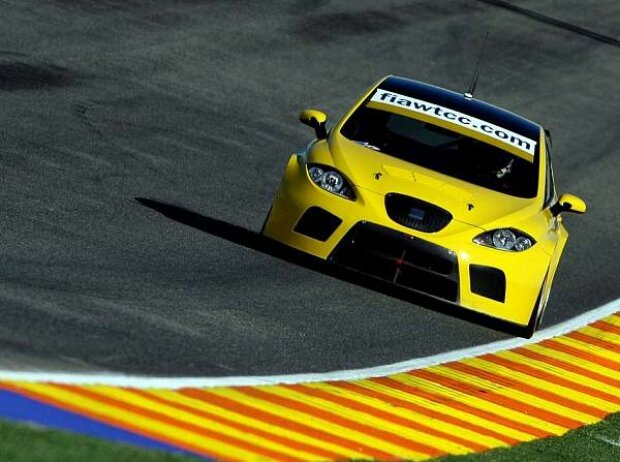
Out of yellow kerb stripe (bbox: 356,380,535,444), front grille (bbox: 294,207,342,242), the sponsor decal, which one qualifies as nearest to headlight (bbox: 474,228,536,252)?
front grille (bbox: 294,207,342,242)

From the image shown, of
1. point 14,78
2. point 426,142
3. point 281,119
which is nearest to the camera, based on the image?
point 426,142

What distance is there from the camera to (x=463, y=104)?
14.3 metres

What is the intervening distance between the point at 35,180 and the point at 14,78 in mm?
4964

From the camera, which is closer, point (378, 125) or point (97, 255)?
point (97, 255)

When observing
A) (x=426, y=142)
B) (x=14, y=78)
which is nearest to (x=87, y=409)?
(x=426, y=142)

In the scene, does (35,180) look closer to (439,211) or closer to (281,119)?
(439,211)

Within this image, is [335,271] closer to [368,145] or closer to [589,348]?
[368,145]

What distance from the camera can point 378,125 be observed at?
13.7m

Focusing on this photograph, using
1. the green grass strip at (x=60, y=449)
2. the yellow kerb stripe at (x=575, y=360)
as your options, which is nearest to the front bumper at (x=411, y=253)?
the yellow kerb stripe at (x=575, y=360)

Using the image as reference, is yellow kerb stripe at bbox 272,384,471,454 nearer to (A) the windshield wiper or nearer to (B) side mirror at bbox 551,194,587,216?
(A) the windshield wiper

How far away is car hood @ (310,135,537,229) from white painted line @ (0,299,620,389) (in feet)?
3.14

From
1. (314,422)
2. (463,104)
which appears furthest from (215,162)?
(314,422)

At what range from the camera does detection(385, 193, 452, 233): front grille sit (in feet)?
40.3

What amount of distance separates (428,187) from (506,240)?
70cm
